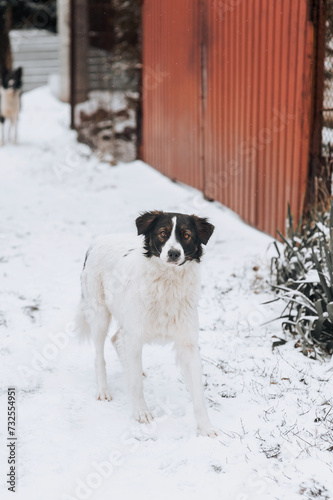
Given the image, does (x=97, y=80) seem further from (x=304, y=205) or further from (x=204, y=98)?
(x=304, y=205)

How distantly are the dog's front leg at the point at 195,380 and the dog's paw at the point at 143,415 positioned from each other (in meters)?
0.30

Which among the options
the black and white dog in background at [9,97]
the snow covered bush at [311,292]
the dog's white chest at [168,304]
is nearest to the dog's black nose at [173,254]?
the dog's white chest at [168,304]

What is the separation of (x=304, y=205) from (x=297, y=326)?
2498mm

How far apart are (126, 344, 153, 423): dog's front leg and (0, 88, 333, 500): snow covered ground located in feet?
0.30

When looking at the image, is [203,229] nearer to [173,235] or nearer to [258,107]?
[173,235]

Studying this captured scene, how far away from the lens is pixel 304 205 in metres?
6.59

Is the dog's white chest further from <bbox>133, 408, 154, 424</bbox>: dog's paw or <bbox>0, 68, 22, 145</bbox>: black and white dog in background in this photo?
<bbox>0, 68, 22, 145</bbox>: black and white dog in background

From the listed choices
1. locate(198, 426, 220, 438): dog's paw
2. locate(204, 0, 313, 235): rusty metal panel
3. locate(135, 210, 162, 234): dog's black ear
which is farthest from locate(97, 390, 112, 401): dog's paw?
locate(204, 0, 313, 235): rusty metal panel

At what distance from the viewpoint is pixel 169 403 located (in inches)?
149

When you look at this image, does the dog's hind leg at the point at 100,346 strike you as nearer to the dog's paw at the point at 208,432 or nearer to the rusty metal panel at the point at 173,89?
the dog's paw at the point at 208,432

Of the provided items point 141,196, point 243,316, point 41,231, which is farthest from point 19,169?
point 243,316

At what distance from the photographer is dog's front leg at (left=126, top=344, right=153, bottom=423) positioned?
357cm

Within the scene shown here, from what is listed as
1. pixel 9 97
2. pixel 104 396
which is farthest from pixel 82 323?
pixel 9 97

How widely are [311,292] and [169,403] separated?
167 cm
